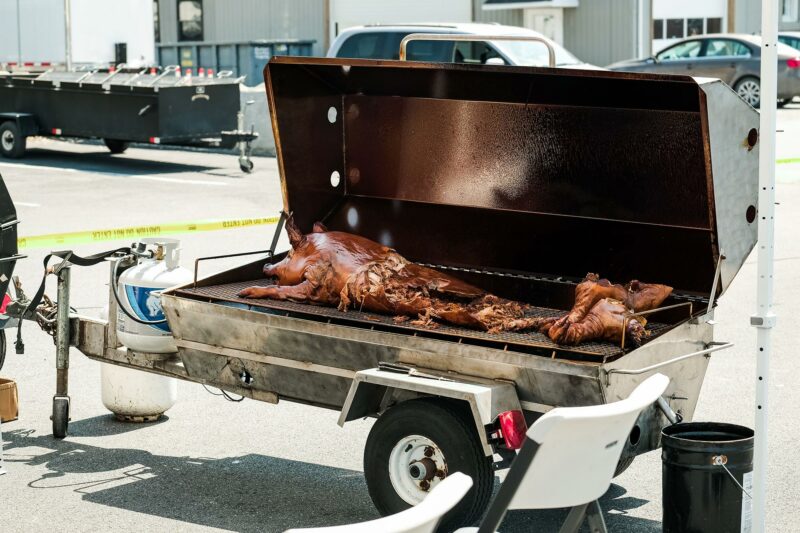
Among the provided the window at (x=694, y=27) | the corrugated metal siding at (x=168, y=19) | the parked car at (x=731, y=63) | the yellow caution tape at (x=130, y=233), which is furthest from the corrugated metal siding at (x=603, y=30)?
the yellow caution tape at (x=130, y=233)

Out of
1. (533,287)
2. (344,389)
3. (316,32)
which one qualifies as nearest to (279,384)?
(344,389)

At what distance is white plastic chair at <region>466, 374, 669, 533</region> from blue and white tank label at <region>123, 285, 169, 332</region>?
3.24 m

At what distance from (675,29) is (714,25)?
4.68 feet

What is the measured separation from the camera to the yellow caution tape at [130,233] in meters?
12.0

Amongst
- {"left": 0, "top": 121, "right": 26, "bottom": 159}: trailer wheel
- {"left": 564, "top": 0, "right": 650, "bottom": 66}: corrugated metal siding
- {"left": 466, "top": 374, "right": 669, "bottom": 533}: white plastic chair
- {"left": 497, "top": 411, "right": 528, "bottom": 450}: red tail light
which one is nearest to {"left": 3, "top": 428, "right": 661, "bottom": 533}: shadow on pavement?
{"left": 497, "top": 411, "right": 528, "bottom": 450}: red tail light

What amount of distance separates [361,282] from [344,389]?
26.4 inches

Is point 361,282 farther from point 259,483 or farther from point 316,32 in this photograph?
point 316,32

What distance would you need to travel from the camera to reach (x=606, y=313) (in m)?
5.39

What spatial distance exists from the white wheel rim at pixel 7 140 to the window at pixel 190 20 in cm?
2273

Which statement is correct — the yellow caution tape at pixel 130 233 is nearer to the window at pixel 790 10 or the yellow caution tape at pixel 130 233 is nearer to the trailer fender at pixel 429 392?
the trailer fender at pixel 429 392

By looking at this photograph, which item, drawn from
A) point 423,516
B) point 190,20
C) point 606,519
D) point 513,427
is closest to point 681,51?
point 190,20

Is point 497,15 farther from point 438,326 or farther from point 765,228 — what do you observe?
point 765,228

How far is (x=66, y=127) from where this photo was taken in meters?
19.4

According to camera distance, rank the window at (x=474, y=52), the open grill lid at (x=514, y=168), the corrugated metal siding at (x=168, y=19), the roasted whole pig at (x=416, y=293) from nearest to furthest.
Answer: the roasted whole pig at (x=416, y=293) < the open grill lid at (x=514, y=168) < the window at (x=474, y=52) < the corrugated metal siding at (x=168, y=19)
